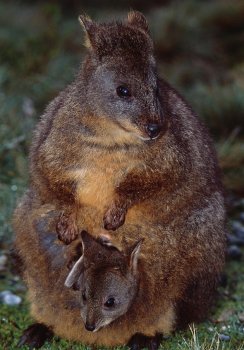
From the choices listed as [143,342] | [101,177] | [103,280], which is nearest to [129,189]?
[101,177]

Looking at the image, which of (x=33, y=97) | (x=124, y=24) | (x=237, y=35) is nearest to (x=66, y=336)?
(x=124, y=24)

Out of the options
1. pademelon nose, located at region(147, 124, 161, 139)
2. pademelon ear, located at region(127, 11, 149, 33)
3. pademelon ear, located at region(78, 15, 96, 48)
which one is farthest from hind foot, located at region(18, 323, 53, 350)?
pademelon ear, located at region(127, 11, 149, 33)

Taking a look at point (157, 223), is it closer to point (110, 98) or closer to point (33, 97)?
point (110, 98)

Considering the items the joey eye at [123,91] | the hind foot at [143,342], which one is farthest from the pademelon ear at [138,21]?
the hind foot at [143,342]

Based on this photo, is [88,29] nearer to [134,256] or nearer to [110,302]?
[134,256]

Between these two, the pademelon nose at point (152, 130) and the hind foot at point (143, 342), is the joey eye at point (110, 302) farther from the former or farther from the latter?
the pademelon nose at point (152, 130)

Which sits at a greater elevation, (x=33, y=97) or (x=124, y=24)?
(x=124, y=24)
